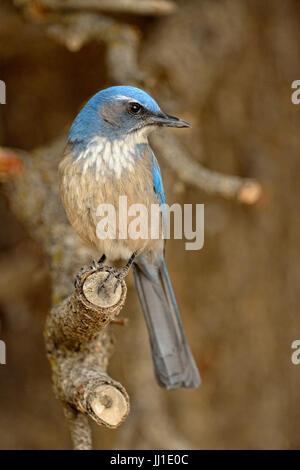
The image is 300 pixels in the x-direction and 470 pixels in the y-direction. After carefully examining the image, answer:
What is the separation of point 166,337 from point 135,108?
118 cm

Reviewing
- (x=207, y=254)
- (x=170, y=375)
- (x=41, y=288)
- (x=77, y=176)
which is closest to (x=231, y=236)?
(x=207, y=254)

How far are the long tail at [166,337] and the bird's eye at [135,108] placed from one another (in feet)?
2.78

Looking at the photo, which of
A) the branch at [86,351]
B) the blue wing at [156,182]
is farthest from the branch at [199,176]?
the branch at [86,351]

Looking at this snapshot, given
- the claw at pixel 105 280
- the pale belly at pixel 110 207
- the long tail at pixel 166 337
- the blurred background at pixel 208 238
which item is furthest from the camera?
the blurred background at pixel 208 238

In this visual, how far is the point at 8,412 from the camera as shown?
4.82 metres

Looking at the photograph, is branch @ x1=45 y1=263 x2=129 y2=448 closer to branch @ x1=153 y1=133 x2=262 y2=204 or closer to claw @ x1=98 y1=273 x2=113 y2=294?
claw @ x1=98 y1=273 x2=113 y2=294

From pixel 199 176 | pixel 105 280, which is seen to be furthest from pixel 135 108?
→ pixel 199 176

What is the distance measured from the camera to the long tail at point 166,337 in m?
3.25

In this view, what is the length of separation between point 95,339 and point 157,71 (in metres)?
2.24

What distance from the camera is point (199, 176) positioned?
12.4 feet

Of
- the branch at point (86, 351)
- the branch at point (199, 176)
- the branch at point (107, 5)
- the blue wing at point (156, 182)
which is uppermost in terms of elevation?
the branch at point (107, 5)

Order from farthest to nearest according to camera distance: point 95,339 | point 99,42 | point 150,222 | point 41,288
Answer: point 41,288 < point 99,42 < point 150,222 < point 95,339

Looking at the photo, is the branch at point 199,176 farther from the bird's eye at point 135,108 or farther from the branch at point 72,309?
the bird's eye at point 135,108
